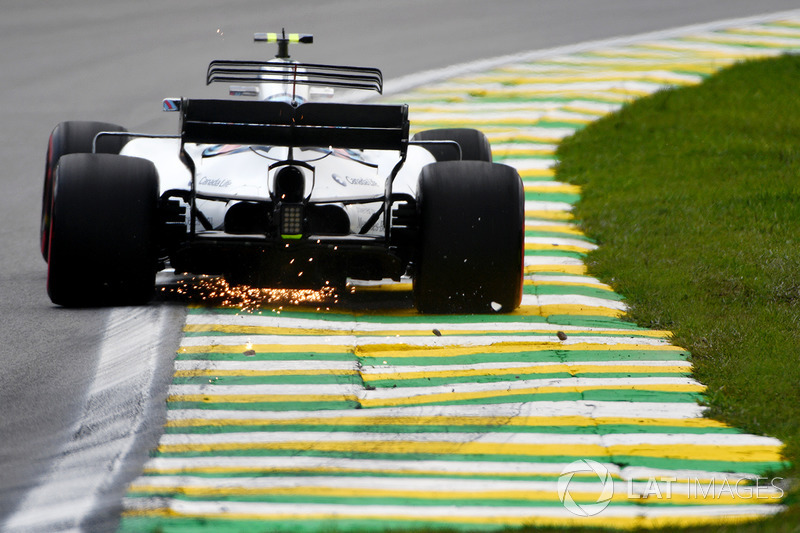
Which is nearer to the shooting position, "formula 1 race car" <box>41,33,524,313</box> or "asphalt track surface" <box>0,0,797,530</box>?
"asphalt track surface" <box>0,0,797,530</box>

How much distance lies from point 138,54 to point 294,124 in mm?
10692

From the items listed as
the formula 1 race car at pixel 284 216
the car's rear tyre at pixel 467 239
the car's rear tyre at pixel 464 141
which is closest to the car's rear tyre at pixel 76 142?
the formula 1 race car at pixel 284 216

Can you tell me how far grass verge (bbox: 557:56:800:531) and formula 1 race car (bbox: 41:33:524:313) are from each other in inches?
44.5

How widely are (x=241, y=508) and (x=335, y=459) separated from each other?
59 cm

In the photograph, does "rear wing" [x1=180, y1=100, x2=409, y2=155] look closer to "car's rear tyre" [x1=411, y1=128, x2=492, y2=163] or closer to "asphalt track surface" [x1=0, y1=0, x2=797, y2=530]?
"asphalt track surface" [x1=0, y1=0, x2=797, y2=530]

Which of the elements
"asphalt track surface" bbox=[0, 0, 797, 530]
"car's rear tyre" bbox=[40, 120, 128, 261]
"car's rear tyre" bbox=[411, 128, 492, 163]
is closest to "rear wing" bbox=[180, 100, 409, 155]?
"asphalt track surface" bbox=[0, 0, 797, 530]

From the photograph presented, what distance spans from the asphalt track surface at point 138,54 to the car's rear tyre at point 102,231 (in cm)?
16

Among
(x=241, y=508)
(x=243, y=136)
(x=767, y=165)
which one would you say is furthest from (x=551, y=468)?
(x=767, y=165)

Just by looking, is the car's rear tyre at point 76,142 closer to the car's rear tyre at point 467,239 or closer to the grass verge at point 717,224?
the car's rear tyre at point 467,239

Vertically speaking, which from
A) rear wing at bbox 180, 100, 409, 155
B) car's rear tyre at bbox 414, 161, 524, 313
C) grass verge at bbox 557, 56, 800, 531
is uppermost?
rear wing at bbox 180, 100, 409, 155

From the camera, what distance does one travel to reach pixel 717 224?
9.25 meters

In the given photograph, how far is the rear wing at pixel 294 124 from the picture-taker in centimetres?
651

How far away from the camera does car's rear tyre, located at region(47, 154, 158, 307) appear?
6.48m

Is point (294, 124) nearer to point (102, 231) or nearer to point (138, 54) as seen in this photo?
point (102, 231)
